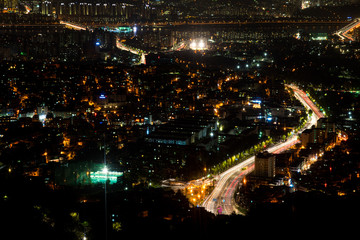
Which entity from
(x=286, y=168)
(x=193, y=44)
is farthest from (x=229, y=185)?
(x=193, y=44)

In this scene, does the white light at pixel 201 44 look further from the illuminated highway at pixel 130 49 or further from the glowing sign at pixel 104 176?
the glowing sign at pixel 104 176

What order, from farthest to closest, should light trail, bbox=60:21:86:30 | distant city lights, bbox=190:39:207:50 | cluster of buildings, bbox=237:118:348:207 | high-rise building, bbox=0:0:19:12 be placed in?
high-rise building, bbox=0:0:19:12 < light trail, bbox=60:21:86:30 < distant city lights, bbox=190:39:207:50 < cluster of buildings, bbox=237:118:348:207

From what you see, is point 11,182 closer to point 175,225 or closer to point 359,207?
point 175,225

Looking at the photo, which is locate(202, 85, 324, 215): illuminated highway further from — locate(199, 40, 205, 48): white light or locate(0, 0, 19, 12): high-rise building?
locate(0, 0, 19, 12): high-rise building

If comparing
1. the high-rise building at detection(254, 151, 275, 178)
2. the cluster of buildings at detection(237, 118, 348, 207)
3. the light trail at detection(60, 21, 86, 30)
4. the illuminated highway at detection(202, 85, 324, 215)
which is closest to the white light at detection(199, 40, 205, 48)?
the light trail at detection(60, 21, 86, 30)

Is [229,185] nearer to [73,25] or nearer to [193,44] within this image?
[193,44]

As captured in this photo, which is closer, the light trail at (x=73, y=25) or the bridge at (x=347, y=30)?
the bridge at (x=347, y=30)

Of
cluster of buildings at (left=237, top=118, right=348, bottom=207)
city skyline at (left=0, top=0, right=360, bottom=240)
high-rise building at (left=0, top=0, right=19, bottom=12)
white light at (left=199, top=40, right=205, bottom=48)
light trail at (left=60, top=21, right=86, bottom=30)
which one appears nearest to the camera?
city skyline at (left=0, top=0, right=360, bottom=240)

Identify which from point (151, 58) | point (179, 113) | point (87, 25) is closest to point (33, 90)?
point (179, 113)

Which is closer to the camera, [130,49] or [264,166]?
[264,166]

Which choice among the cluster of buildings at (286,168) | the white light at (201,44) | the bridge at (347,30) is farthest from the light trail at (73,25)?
the cluster of buildings at (286,168)

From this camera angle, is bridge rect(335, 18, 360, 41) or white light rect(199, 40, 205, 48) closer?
white light rect(199, 40, 205, 48)
